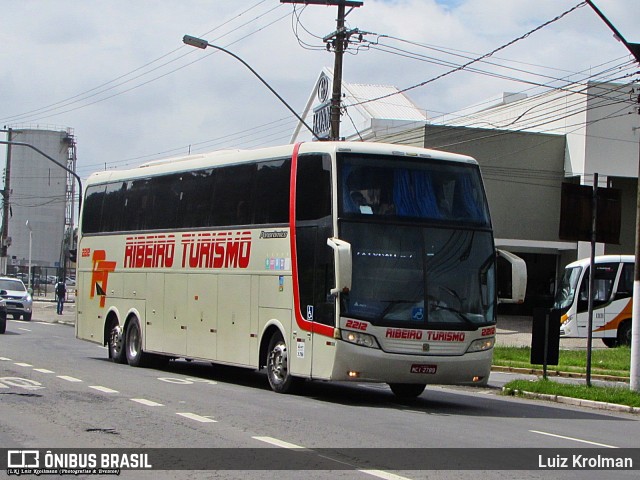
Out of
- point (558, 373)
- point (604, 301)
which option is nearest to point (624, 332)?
point (604, 301)

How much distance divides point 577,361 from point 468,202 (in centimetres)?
1233

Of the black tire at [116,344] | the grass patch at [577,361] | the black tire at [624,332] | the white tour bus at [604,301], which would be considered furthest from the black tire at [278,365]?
the black tire at [624,332]

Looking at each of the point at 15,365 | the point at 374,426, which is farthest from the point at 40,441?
the point at 15,365

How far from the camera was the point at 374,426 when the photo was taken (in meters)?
12.7

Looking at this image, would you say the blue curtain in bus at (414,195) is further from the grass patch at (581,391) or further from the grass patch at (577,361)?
the grass patch at (577,361)

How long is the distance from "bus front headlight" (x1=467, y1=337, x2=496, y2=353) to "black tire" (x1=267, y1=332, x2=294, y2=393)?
2865mm

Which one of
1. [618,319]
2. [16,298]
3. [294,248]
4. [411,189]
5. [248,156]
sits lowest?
[16,298]

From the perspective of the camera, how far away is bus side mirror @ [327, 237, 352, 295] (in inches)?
575

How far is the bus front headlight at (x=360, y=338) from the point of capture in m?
15.2

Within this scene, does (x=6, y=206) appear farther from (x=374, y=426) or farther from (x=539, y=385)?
(x=374, y=426)

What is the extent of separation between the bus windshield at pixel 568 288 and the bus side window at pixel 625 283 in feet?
4.76

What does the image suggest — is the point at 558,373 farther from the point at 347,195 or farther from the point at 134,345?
the point at 347,195

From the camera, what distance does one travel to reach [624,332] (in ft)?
121

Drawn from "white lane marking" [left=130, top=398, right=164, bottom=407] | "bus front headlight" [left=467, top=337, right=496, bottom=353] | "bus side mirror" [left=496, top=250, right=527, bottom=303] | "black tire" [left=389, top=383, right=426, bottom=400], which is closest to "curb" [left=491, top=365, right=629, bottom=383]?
"black tire" [left=389, top=383, right=426, bottom=400]
